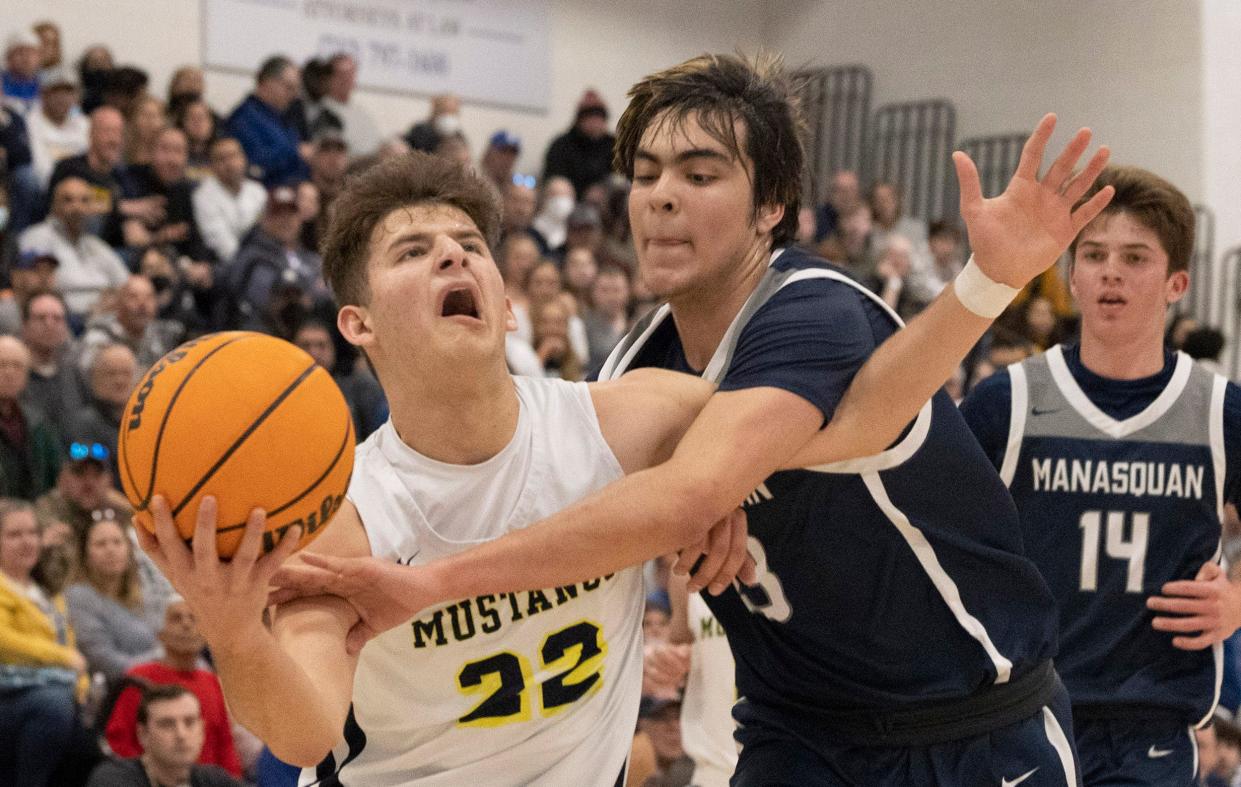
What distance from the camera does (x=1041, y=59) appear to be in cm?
1822

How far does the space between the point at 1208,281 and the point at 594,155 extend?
658 centimetres

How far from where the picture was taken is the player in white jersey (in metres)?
3.57

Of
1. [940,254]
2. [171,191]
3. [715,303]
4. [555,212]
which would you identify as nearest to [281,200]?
[171,191]

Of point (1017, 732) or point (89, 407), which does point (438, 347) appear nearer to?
point (1017, 732)

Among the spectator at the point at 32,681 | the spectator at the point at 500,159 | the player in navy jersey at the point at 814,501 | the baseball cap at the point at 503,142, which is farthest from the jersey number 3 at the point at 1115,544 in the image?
the baseball cap at the point at 503,142

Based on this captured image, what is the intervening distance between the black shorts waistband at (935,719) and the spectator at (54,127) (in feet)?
31.9

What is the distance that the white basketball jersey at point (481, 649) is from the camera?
357cm

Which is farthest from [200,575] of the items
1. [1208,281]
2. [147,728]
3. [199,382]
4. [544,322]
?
[1208,281]

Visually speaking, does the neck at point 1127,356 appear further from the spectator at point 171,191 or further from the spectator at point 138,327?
the spectator at point 171,191

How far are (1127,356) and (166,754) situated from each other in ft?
15.4

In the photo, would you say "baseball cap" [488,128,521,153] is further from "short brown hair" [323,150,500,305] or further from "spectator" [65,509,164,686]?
"short brown hair" [323,150,500,305]

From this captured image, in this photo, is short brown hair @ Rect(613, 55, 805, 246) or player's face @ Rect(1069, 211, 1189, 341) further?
player's face @ Rect(1069, 211, 1189, 341)

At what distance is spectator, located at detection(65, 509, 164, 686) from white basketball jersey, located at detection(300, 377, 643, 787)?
200 inches

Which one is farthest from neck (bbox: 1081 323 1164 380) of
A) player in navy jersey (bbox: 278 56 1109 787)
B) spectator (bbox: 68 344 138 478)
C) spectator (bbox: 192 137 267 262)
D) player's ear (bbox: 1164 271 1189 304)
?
spectator (bbox: 192 137 267 262)
